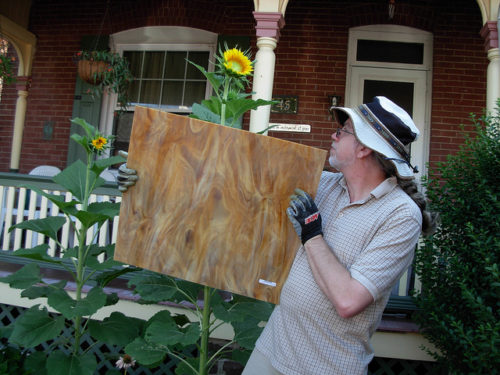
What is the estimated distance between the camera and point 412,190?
171cm

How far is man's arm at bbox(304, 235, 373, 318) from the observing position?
1.43 metres

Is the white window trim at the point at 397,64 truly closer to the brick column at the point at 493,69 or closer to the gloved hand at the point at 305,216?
the brick column at the point at 493,69

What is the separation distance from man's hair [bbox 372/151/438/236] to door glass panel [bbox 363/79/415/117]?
4524 mm

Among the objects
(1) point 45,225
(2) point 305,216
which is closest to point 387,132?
(2) point 305,216

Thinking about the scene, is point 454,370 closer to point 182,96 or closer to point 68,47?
point 182,96

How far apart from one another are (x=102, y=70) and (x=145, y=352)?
15.3 ft

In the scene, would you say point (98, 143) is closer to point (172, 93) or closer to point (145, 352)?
point (145, 352)

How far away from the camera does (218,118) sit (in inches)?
73.0

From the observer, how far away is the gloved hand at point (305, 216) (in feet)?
4.98

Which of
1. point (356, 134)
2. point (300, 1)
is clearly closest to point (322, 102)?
point (300, 1)

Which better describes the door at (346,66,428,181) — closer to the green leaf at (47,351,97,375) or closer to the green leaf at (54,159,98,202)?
the green leaf at (54,159,98,202)

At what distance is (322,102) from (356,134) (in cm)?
441

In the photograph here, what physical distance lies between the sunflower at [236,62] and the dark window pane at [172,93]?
4.89m

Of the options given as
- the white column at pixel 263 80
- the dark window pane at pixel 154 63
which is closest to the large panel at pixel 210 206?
the white column at pixel 263 80
